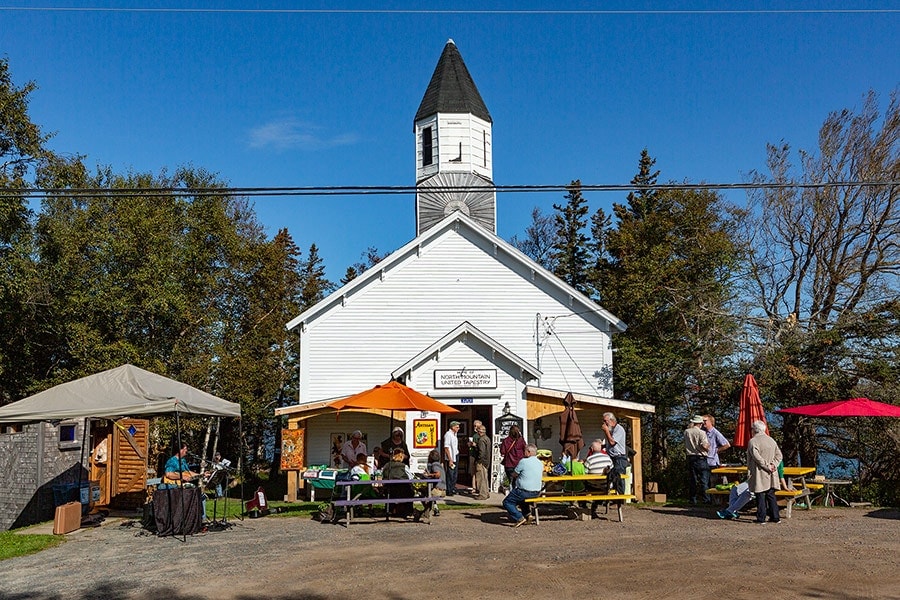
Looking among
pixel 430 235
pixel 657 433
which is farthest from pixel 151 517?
pixel 657 433

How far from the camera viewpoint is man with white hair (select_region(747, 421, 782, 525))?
13023 millimetres

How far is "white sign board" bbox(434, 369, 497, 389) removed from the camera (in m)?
20.4

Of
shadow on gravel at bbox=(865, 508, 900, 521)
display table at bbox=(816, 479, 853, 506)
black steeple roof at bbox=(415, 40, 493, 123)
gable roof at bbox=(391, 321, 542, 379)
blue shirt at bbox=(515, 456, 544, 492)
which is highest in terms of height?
black steeple roof at bbox=(415, 40, 493, 123)

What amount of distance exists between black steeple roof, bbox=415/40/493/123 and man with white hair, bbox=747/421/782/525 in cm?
1839

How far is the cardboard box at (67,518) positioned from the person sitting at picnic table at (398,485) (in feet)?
17.1

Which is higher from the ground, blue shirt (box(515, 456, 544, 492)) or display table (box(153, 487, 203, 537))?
blue shirt (box(515, 456, 544, 492))

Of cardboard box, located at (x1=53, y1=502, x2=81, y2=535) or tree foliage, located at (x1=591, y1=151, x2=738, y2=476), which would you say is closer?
cardboard box, located at (x1=53, y1=502, x2=81, y2=535)

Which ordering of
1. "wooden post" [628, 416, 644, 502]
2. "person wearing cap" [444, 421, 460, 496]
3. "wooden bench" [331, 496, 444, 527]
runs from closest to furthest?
"wooden bench" [331, 496, 444, 527] → "wooden post" [628, 416, 644, 502] → "person wearing cap" [444, 421, 460, 496]

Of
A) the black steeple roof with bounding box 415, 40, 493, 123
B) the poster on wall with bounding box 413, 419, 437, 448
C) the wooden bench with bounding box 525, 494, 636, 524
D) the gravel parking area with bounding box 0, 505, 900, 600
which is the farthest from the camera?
the black steeple roof with bounding box 415, 40, 493, 123

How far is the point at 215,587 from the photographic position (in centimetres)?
895

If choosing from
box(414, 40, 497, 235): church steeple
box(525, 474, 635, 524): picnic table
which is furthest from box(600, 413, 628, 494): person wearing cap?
box(414, 40, 497, 235): church steeple

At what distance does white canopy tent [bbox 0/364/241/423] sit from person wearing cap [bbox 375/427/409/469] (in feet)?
10.3

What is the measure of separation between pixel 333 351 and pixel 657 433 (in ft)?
42.0

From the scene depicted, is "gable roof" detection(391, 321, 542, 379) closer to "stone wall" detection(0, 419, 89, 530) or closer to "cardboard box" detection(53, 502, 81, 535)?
"stone wall" detection(0, 419, 89, 530)
